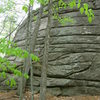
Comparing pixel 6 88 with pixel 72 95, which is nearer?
pixel 72 95

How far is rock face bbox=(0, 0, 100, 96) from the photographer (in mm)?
9078

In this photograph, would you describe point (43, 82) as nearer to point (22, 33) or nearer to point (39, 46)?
point (39, 46)

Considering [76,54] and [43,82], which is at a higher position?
[76,54]

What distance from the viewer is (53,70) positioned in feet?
31.7

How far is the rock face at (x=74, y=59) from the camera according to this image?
908cm

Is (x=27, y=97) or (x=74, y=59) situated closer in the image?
(x=27, y=97)

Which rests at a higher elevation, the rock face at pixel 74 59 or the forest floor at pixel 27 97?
the rock face at pixel 74 59

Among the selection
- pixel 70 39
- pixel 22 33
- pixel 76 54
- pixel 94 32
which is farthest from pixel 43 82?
pixel 22 33

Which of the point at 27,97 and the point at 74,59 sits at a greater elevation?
the point at 74,59

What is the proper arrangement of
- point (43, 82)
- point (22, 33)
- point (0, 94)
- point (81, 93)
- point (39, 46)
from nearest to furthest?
point (43, 82), point (81, 93), point (0, 94), point (39, 46), point (22, 33)

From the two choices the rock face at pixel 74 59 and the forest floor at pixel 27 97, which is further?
the rock face at pixel 74 59

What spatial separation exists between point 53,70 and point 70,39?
8.50ft

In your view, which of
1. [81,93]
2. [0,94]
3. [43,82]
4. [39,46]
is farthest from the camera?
[39,46]

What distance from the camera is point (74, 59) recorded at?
31.7ft
